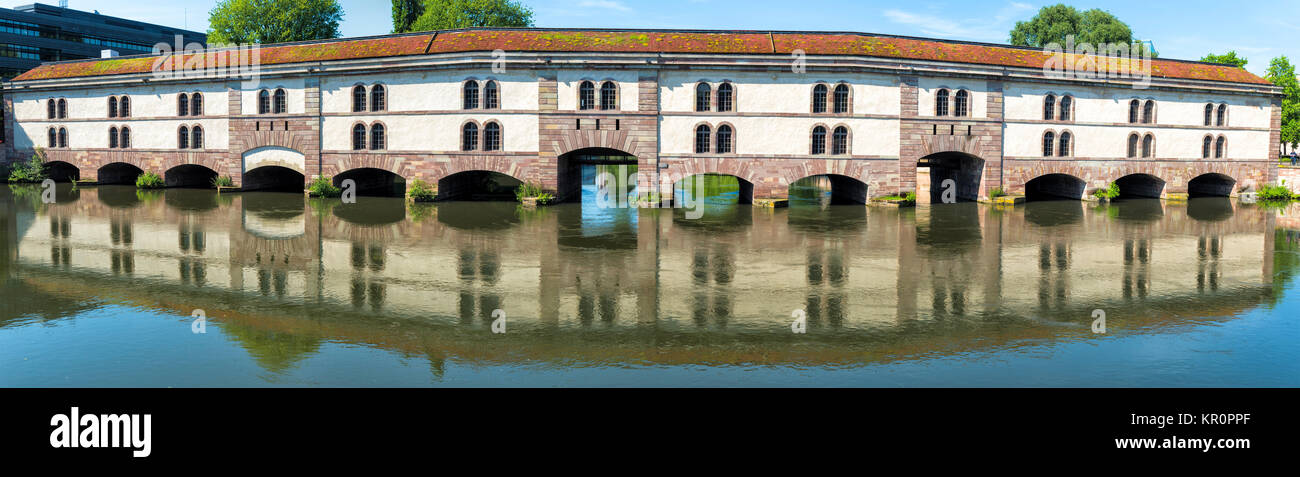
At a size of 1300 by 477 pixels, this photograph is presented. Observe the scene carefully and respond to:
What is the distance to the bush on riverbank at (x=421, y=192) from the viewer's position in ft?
130

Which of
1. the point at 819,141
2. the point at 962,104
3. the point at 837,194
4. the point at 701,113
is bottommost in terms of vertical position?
the point at 837,194

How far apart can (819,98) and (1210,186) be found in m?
26.7

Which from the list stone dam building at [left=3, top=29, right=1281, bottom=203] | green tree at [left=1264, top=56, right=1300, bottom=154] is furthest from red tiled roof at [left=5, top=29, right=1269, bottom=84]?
green tree at [left=1264, top=56, right=1300, bottom=154]

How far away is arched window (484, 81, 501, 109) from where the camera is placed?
127 feet

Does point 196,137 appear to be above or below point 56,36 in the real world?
below

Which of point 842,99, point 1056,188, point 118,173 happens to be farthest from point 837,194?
point 118,173

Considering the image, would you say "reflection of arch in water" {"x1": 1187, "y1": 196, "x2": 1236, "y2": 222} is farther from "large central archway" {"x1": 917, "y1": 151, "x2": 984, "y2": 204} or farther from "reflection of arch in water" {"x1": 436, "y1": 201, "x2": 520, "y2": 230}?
"reflection of arch in water" {"x1": 436, "y1": 201, "x2": 520, "y2": 230}

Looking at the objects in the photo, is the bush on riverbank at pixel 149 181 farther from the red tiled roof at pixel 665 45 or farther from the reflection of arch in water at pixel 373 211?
the reflection of arch in water at pixel 373 211

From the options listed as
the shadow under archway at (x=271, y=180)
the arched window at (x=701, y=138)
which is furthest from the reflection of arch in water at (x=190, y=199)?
the arched window at (x=701, y=138)

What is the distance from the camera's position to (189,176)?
48094mm

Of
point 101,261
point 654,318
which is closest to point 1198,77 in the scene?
point 654,318

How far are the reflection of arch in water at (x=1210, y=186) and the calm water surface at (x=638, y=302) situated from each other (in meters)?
18.2

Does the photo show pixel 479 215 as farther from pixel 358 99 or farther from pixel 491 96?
pixel 358 99

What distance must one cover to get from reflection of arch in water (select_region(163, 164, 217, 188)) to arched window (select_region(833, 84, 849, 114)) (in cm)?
3384
